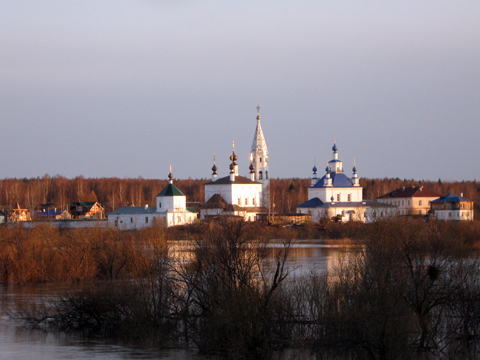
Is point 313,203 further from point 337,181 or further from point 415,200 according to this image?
point 415,200

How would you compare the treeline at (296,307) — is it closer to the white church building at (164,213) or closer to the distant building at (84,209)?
the white church building at (164,213)

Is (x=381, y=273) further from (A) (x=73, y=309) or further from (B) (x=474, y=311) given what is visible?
(A) (x=73, y=309)

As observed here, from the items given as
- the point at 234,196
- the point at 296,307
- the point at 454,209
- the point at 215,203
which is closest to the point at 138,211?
the point at 215,203

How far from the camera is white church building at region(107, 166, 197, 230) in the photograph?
49.8 metres

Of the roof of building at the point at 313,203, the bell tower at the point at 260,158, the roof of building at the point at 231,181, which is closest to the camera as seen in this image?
the roof of building at the point at 313,203

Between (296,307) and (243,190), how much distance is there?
44.3 meters

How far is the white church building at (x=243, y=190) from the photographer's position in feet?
175

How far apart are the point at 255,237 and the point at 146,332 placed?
2909 mm

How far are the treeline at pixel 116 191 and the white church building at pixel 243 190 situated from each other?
5391 mm

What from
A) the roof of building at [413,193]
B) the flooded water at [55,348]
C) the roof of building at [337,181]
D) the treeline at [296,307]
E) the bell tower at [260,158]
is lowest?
the flooded water at [55,348]

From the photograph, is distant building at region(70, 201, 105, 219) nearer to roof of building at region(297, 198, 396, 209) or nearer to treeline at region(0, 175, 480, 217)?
treeline at region(0, 175, 480, 217)

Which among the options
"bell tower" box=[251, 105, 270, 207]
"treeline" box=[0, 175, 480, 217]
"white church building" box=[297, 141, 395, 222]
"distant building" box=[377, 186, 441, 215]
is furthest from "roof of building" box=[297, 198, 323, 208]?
"treeline" box=[0, 175, 480, 217]

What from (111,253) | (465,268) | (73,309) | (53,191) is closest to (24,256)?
(111,253)

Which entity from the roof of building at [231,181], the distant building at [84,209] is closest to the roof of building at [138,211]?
the roof of building at [231,181]
